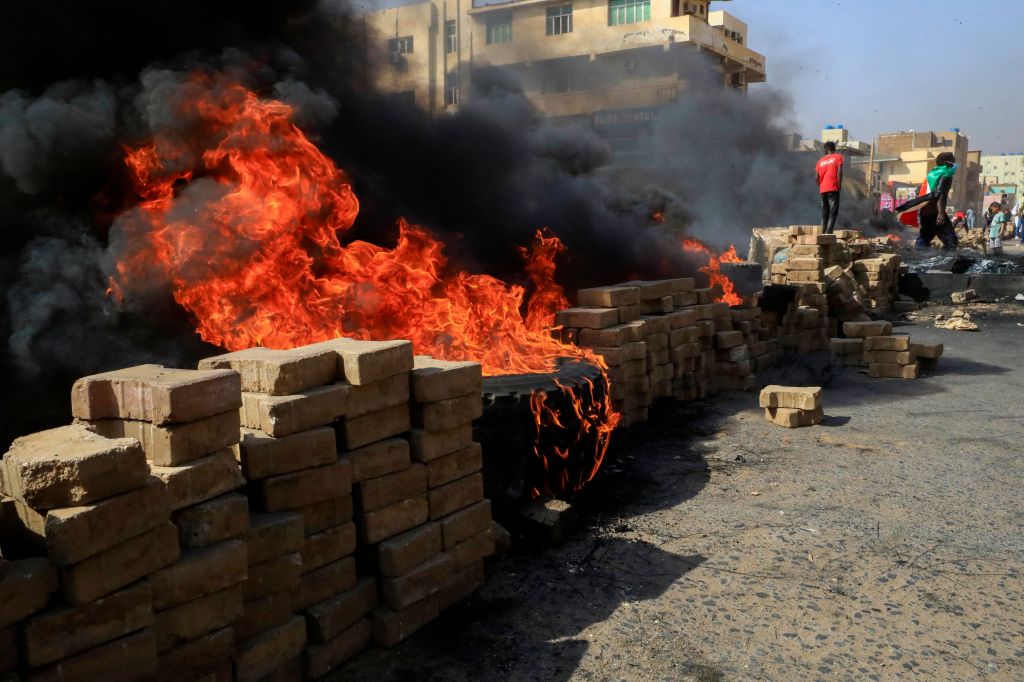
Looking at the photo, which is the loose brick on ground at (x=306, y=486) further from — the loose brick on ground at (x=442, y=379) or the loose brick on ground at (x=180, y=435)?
the loose brick on ground at (x=442, y=379)

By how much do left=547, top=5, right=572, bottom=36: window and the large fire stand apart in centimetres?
3231

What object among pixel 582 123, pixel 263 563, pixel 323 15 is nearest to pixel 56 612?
pixel 263 563

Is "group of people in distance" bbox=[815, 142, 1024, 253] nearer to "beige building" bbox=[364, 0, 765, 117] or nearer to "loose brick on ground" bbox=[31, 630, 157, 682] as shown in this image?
"loose brick on ground" bbox=[31, 630, 157, 682]

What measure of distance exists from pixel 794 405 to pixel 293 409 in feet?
18.4

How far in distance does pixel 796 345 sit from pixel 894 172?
180ft

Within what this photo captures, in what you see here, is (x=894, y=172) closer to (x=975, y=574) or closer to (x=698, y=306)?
(x=698, y=306)

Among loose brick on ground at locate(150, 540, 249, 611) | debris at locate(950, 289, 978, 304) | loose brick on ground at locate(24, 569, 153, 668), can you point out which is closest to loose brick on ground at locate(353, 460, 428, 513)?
loose brick on ground at locate(150, 540, 249, 611)

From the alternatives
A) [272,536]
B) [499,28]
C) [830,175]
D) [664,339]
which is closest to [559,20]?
[499,28]

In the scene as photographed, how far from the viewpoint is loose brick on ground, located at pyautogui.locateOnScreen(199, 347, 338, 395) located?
3.46 m

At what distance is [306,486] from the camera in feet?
11.5

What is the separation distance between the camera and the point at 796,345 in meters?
11.4

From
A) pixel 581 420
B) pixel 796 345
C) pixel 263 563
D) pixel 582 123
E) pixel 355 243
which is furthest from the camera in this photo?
pixel 582 123

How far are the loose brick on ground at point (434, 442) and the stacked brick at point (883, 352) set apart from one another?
25.4ft

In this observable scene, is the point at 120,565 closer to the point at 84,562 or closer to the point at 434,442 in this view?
the point at 84,562
